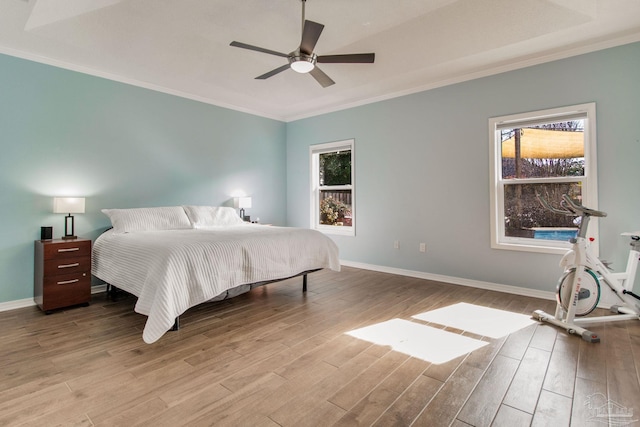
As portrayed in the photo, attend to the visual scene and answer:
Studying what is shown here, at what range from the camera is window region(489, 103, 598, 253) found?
11.0 ft

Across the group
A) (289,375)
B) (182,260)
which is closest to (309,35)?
(182,260)

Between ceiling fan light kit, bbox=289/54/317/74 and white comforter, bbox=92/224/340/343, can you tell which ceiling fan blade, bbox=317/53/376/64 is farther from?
white comforter, bbox=92/224/340/343

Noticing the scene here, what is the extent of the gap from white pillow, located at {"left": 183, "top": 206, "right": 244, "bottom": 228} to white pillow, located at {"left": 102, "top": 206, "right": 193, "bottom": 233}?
4.5 inches

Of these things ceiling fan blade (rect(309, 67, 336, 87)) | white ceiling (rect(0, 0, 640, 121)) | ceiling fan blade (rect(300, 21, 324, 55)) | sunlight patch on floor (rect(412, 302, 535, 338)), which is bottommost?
sunlight patch on floor (rect(412, 302, 535, 338))

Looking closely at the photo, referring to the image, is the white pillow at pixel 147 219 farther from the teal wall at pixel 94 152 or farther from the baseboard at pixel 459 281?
the baseboard at pixel 459 281

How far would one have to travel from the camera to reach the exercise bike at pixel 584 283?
260 cm

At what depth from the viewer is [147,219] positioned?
12.5ft

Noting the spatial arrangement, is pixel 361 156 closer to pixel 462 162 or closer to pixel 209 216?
pixel 462 162

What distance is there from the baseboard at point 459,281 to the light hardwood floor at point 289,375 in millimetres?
692

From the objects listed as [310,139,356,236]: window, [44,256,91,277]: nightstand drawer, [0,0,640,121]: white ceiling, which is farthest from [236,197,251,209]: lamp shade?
[44,256,91,277]: nightstand drawer

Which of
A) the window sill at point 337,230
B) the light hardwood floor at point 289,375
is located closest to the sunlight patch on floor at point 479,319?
the light hardwood floor at point 289,375

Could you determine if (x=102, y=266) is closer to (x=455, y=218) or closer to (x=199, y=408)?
(x=199, y=408)

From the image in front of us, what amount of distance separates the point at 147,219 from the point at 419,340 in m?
3.20

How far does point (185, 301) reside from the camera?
250 centimetres
